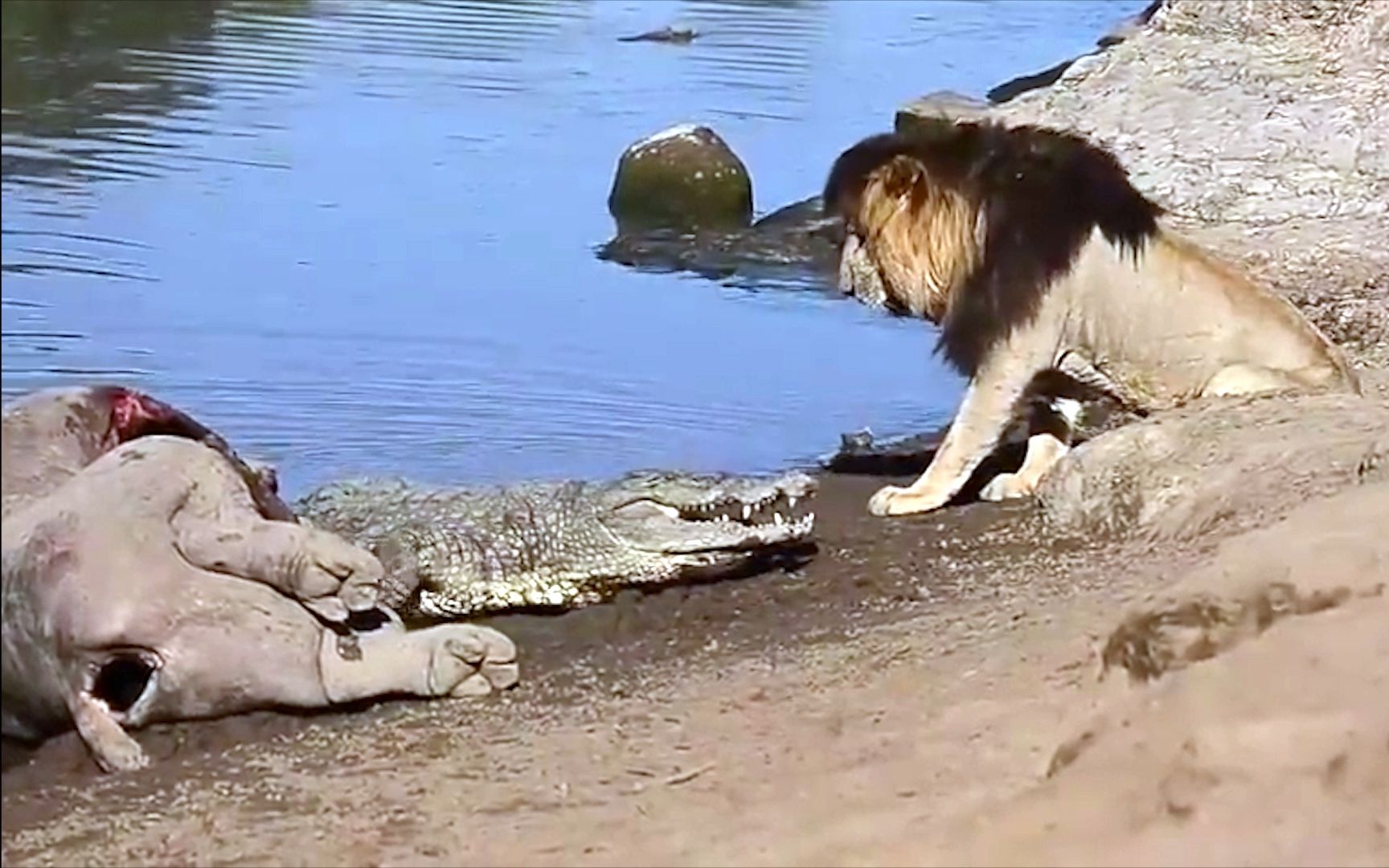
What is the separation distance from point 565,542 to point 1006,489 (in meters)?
1.80

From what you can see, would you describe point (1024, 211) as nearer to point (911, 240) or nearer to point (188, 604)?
point (911, 240)

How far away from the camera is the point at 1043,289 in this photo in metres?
7.29

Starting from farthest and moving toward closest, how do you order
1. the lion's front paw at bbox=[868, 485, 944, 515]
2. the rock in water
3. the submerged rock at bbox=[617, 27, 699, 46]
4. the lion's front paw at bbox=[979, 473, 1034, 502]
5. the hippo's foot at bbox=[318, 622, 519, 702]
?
the submerged rock at bbox=[617, 27, 699, 46], the rock in water, the lion's front paw at bbox=[979, 473, 1034, 502], the lion's front paw at bbox=[868, 485, 944, 515], the hippo's foot at bbox=[318, 622, 519, 702]

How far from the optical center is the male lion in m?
7.27

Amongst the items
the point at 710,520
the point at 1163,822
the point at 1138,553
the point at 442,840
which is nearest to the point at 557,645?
the point at 710,520

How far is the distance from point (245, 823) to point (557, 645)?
5.98 ft

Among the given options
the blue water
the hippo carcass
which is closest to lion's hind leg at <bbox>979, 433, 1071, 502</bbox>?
the blue water

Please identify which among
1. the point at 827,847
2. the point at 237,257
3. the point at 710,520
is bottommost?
the point at 237,257

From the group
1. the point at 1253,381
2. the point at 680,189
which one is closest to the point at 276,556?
the point at 1253,381

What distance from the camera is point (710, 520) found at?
6707mm

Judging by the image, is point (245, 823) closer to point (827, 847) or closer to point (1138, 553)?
point (827, 847)

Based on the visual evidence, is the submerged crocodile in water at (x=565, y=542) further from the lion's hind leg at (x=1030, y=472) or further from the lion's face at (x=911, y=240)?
the lion's face at (x=911, y=240)

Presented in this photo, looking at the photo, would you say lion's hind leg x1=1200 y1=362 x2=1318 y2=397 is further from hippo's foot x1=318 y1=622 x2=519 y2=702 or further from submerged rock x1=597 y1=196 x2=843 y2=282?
submerged rock x1=597 y1=196 x2=843 y2=282

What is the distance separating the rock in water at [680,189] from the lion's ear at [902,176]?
27.3ft
